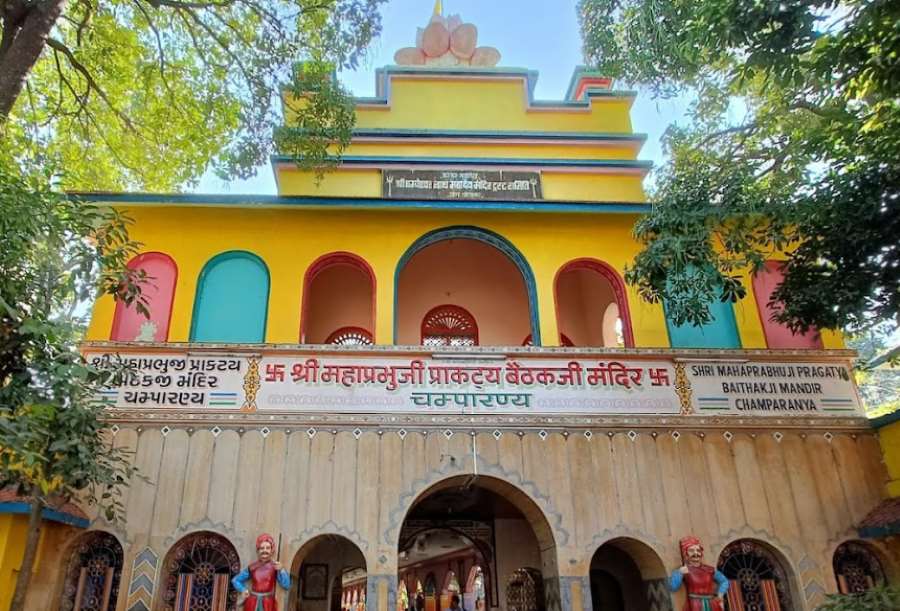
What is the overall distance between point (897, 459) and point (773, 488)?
157 centimetres

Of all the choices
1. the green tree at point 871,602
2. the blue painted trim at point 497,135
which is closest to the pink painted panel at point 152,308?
the blue painted trim at point 497,135

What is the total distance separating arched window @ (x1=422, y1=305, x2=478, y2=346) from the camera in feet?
38.2

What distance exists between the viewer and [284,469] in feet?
24.7

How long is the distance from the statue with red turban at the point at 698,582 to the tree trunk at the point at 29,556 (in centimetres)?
672

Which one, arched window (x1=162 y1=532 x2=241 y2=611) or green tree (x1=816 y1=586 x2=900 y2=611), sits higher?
arched window (x1=162 y1=532 x2=241 y2=611)

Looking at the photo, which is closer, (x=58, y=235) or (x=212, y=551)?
(x=58, y=235)

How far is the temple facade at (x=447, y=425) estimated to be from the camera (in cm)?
734

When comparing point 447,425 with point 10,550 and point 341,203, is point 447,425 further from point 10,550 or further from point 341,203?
point 10,550

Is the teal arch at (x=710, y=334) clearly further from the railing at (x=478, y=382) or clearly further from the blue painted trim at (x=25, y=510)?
the blue painted trim at (x=25, y=510)

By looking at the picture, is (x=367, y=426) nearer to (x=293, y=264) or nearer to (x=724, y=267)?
(x=293, y=264)

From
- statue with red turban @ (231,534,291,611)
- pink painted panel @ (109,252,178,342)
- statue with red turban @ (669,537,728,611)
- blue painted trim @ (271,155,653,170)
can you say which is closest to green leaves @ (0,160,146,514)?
statue with red turban @ (231,534,291,611)

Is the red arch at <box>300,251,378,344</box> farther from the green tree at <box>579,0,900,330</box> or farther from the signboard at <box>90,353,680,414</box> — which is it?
the green tree at <box>579,0,900,330</box>

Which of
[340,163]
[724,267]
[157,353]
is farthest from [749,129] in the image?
[157,353]

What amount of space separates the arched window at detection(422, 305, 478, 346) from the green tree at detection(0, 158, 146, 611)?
6.26 meters
